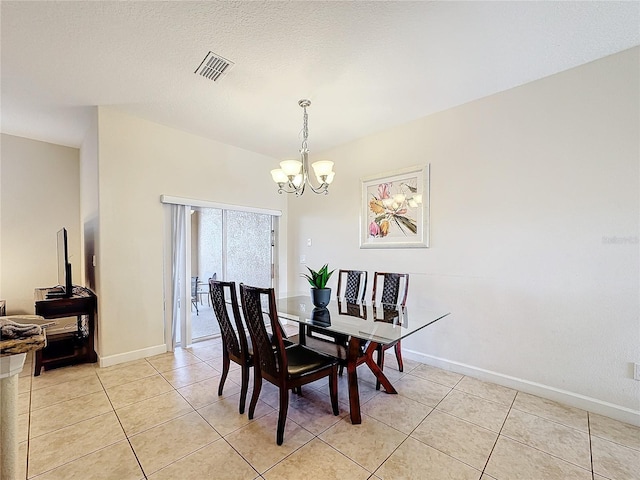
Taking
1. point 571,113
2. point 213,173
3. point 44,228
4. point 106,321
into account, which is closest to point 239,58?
point 213,173

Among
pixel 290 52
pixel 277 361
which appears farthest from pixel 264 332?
pixel 290 52

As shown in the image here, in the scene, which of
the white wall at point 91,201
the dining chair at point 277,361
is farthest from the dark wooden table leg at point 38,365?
the dining chair at point 277,361

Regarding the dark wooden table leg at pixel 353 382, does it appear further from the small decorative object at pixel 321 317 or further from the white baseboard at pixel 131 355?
the white baseboard at pixel 131 355

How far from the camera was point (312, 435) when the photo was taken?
1950mm

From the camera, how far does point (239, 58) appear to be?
2.26 m

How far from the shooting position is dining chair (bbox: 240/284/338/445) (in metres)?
1.89

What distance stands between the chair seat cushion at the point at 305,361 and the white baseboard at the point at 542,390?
1545 millimetres

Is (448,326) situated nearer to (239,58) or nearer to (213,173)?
(239,58)

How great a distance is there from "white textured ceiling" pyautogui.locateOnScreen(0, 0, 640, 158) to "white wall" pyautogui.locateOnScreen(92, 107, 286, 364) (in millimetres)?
360

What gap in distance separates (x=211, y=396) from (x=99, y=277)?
184 cm

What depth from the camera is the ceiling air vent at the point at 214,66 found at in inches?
89.2

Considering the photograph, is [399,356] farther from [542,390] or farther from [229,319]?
[229,319]

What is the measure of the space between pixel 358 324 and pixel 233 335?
102 cm

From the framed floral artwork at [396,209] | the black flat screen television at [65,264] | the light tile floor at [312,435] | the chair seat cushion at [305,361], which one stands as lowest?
the light tile floor at [312,435]
